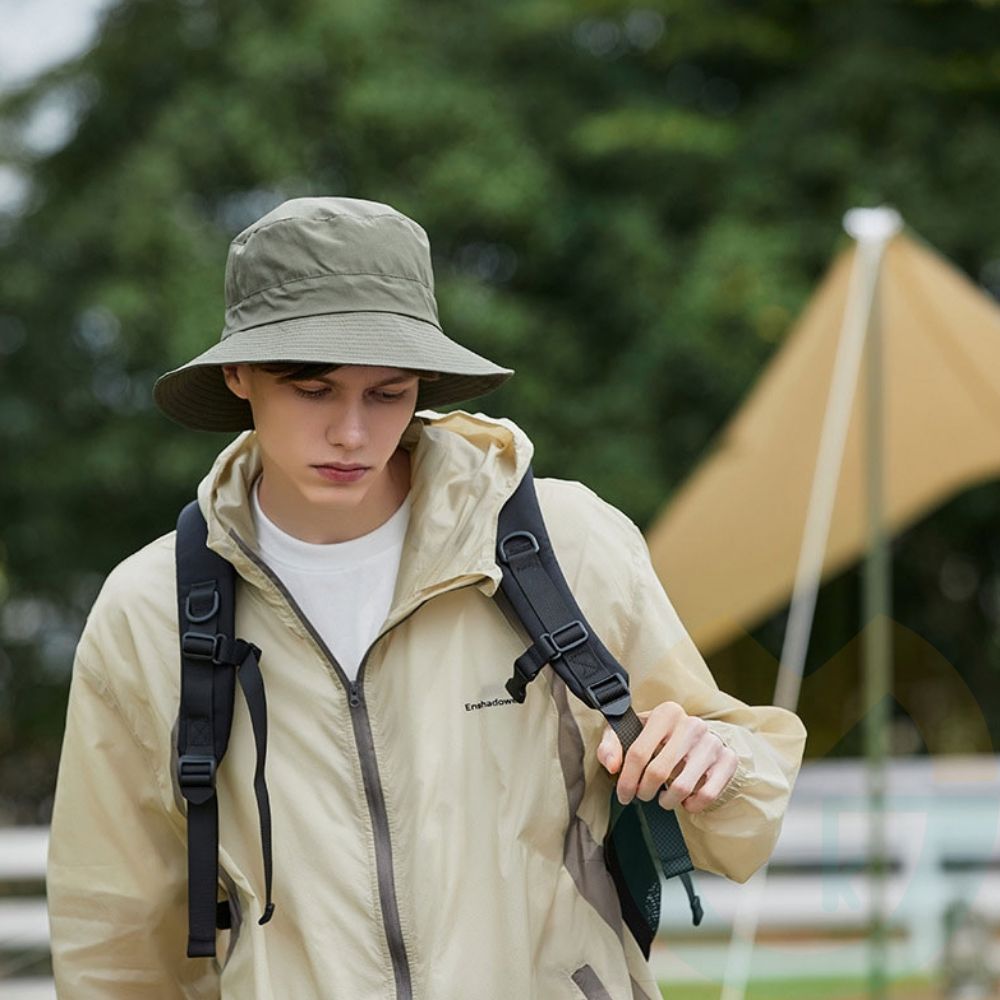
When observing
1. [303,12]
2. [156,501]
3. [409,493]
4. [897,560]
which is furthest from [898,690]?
[409,493]

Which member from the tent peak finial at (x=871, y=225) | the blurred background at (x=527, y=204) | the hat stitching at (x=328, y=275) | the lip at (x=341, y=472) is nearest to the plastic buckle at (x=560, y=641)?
the lip at (x=341, y=472)

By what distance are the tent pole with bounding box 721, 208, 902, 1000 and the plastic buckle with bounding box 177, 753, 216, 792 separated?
3.05 metres

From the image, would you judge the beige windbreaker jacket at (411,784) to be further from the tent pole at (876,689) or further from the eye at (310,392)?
the tent pole at (876,689)

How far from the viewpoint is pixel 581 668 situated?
1.41 meters

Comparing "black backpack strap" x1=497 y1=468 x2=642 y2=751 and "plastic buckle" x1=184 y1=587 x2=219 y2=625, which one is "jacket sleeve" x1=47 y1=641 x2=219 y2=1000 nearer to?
"plastic buckle" x1=184 y1=587 x2=219 y2=625

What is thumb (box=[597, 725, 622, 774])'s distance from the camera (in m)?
1.37

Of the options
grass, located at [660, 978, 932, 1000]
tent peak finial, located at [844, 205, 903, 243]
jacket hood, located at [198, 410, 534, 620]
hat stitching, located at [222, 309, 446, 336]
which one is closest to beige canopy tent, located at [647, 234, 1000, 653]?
tent peak finial, located at [844, 205, 903, 243]

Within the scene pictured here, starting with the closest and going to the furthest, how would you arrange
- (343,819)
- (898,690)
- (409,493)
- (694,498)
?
(343,819) < (409,493) < (694,498) < (898,690)

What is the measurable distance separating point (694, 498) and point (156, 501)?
4477mm

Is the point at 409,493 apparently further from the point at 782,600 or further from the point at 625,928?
the point at 782,600

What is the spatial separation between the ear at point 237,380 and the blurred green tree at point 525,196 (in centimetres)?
673

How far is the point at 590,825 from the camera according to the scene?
1485 millimetres

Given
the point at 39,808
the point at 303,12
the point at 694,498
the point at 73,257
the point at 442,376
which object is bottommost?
the point at 39,808

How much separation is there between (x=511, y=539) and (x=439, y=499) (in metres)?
0.09
